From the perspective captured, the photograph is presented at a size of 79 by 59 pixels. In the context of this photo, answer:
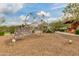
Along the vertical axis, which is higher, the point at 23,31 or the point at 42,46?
the point at 23,31

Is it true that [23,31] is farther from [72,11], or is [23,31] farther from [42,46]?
[72,11]

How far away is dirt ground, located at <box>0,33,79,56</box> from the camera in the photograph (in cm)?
172

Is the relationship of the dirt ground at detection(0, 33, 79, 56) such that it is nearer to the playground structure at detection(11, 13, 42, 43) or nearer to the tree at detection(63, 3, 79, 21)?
the playground structure at detection(11, 13, 42, 43)

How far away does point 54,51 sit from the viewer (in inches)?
67.8

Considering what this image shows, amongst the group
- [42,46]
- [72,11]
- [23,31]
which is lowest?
[42,46]

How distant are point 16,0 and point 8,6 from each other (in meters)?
0.11

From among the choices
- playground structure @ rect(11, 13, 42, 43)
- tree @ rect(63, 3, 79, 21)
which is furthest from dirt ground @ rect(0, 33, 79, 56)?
tree @ rect(63, 3, 79, 21)

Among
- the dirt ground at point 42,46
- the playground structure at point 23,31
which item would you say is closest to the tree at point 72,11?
the dirt ground at point 42,46

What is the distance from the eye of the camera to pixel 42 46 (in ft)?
5.69

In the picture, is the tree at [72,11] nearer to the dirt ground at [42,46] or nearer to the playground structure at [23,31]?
the dirt ground at [42,46]

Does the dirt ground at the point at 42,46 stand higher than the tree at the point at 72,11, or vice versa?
the tree at the point at 72,11

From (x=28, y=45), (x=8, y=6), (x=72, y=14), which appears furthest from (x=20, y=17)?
(x=72, y=14)

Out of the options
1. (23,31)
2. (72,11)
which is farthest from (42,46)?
(72,11)

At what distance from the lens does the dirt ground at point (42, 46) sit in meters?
1.72
